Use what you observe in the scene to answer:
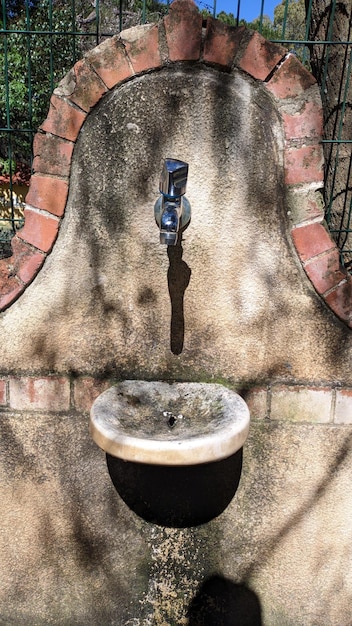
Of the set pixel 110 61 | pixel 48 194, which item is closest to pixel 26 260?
pixel 48 194

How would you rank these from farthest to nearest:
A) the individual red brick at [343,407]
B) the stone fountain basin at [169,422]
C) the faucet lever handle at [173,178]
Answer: the individual red brick at [343,407]
the faucet lever handle at [173,178]
the stone fountain basin at [169,422]

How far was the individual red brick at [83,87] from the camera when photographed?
1.88m

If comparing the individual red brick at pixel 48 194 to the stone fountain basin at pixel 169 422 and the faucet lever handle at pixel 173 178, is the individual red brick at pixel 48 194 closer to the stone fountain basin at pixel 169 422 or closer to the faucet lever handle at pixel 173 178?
the faucet lever handle at pixel 173 178

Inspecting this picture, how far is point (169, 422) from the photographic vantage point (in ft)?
6.37

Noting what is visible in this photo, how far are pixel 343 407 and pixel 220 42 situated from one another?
134cm

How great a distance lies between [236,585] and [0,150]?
5998mm

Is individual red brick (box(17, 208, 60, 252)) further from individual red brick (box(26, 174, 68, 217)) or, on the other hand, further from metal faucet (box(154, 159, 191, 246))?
metal faucet (box(154, 159, 191, 246))

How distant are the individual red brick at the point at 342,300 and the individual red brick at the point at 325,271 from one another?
23 millimetres

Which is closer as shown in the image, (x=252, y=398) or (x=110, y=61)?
(x=110, y=61)

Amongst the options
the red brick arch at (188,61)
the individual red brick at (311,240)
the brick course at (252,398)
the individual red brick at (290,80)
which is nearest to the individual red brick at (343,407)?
the brick course at (252,398)

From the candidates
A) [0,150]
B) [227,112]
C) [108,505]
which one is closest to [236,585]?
[108,505]

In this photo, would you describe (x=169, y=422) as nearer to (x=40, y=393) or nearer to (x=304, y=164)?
(x=40, y=393)

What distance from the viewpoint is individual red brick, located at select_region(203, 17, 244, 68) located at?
1834mm

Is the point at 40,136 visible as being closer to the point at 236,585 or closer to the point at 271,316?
the point at 271,316
